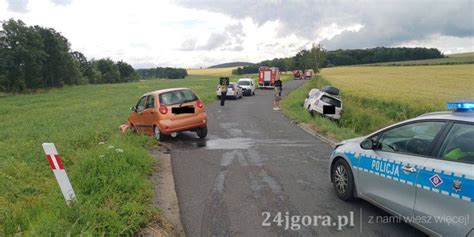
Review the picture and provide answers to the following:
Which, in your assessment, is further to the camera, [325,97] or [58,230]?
[325,97]

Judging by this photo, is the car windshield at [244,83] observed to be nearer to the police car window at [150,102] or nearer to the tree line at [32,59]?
the police car window at [150,102]

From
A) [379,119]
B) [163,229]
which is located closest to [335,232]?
[163,229]

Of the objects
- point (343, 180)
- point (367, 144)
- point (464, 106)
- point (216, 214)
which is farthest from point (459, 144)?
point (216, 214)

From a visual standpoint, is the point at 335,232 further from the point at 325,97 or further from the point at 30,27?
the point at 30,27

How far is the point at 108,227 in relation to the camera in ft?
14.1

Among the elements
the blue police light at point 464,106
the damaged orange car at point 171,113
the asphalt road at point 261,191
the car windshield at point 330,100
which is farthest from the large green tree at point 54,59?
the blue police light at point 464,106

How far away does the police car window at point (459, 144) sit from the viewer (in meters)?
3.87

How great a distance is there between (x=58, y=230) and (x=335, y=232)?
320 cm

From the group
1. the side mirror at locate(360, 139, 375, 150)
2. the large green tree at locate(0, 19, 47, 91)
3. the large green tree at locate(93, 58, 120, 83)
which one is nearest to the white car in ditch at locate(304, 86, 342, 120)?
the side mirror at locate(360, 139, 375, 150)

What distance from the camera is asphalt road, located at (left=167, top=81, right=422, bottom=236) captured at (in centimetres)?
491

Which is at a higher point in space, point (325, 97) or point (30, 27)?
point (30, 27)

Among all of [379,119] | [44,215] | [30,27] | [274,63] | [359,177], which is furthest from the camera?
[274,63]

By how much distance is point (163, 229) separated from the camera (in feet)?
15.8

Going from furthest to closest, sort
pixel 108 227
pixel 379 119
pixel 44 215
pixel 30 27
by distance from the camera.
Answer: pixel 30 27, pixel 379 119, pixel 44 215, pixel 108 227
